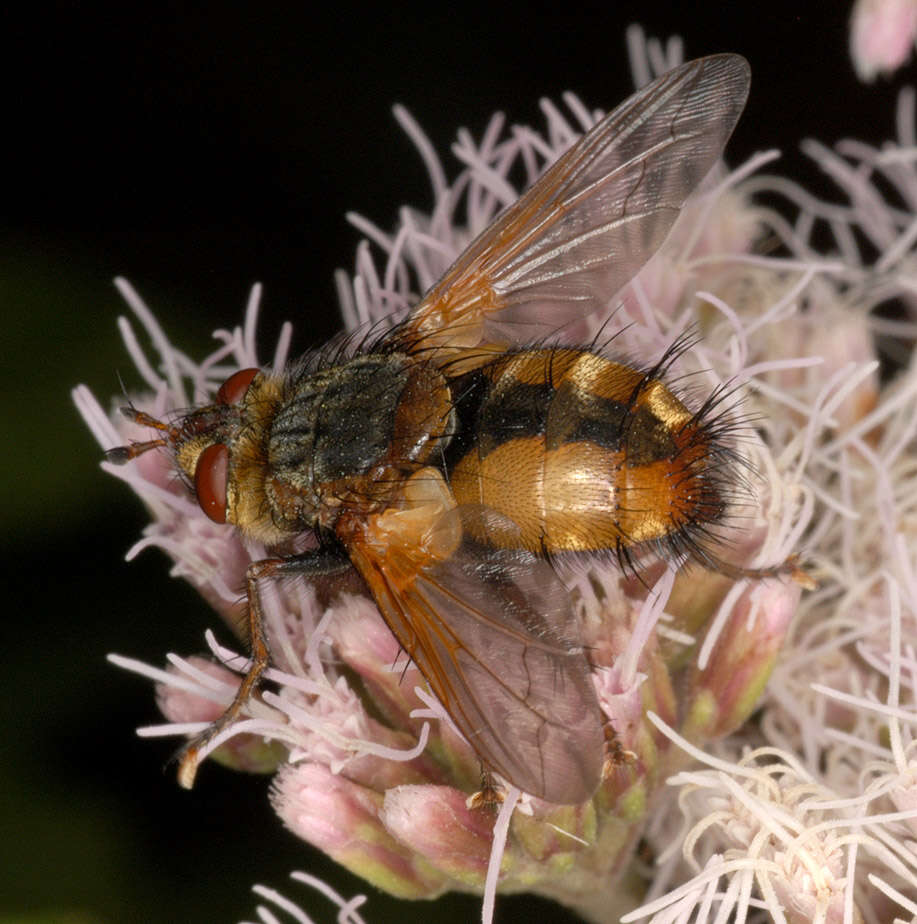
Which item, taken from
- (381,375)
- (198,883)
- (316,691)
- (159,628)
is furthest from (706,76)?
(198,883)

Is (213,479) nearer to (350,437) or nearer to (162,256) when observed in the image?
(350,437)

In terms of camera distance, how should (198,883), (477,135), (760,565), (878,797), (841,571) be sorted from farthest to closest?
(477,135) → (198,883) → (841,571) → (760,565) → (878,797)

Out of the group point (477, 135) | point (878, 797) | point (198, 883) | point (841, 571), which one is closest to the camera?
point (878, 797)

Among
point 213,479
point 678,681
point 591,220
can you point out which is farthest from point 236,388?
point 678,681

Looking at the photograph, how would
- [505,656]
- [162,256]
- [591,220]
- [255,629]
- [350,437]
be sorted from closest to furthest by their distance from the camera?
[505,656], [350,437], [255,629], [591,220], [162,256]

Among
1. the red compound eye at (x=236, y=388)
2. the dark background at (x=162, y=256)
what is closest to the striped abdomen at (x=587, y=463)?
the red compound eye at (x=236, y=388)

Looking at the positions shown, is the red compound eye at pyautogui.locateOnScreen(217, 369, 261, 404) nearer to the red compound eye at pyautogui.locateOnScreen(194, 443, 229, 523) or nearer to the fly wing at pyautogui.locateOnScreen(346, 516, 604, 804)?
the red compound eye at pyautogui.locateOnScreen(194, 443, 229, 523)

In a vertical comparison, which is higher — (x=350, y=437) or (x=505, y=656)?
(x=350, y=437)

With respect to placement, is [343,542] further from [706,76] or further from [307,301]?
[307,301]

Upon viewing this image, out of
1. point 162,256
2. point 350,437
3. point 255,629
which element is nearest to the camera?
point 350,437
